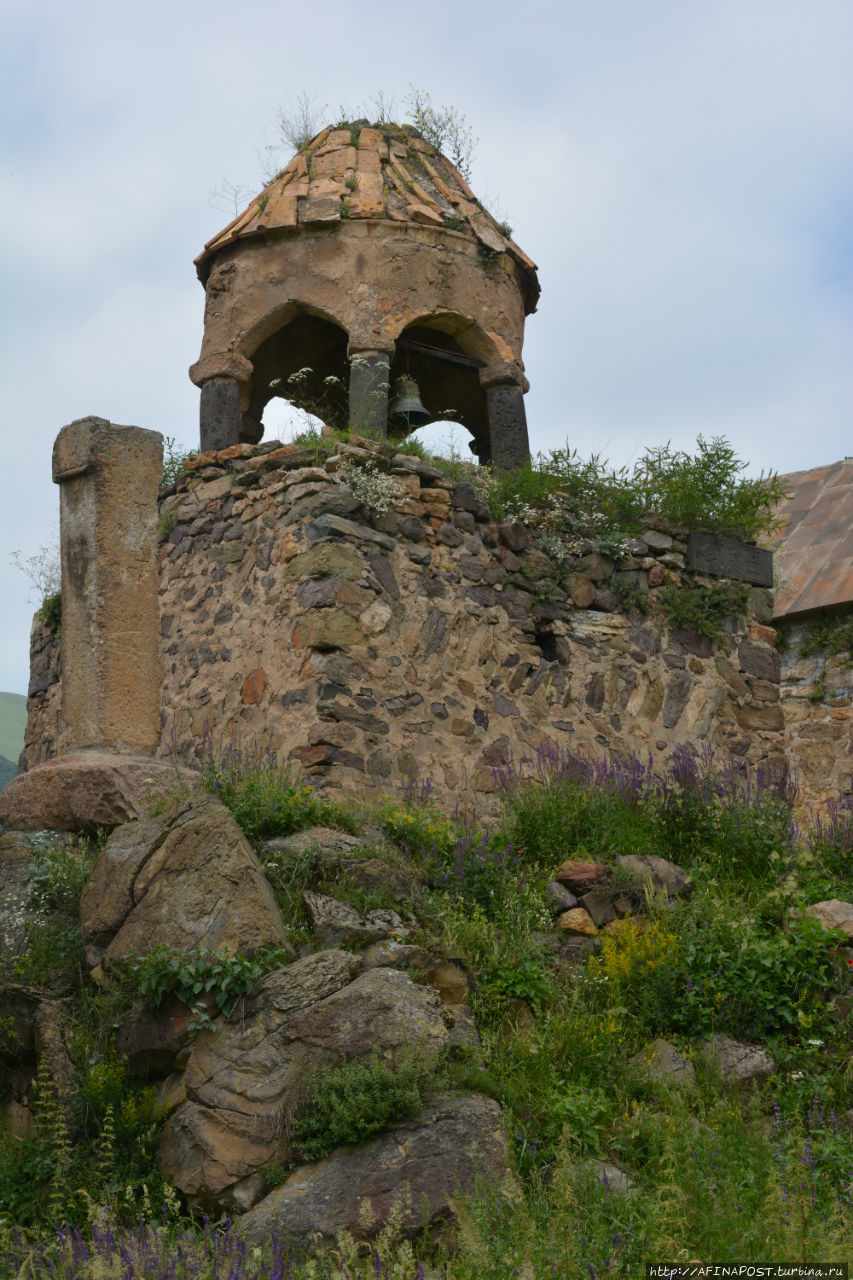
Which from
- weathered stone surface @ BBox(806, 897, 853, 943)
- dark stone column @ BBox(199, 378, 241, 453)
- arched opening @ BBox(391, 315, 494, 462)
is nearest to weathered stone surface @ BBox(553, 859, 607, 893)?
weathered stone surface @ BBox(806, 897, 853, 943)

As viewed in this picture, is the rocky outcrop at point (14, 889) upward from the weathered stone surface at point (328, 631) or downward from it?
downward

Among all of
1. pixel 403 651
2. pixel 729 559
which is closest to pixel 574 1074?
pixel 403 651

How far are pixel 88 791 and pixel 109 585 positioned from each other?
1.04 m

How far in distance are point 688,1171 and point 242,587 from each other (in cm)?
508

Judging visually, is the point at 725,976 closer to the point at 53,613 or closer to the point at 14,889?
the point at 14,889

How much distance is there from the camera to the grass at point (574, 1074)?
3803 millimetres

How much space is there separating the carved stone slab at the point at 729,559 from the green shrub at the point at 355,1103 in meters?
5.87

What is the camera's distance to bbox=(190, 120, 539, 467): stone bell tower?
9547 mm

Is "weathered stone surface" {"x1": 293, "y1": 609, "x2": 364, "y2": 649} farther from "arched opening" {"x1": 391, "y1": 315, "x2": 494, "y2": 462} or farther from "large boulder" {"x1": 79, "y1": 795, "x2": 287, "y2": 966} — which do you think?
"arched opening" {"x1": 391, "y1": 315, "x2": 494, "y2": 462}

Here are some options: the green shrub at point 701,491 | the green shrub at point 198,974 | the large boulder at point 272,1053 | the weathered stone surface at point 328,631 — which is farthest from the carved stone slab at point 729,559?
the green shrub at point 198,974

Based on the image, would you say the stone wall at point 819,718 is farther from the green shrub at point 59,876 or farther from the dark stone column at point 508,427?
the green shrub at point 59,876

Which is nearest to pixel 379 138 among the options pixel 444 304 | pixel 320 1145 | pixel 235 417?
pixel 444 304

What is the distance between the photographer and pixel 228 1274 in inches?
141

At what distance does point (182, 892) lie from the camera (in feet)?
16.9
